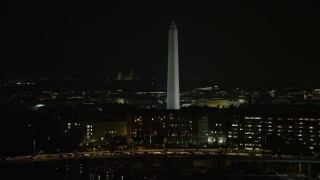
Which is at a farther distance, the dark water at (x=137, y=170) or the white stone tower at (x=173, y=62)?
the white stone tower at (x=173, y=62)

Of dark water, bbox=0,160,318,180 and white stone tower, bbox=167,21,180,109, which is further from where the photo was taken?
white stone tower, bbox=167,21,180,109

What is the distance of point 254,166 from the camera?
44500 mm

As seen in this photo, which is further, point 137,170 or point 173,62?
point 173,62

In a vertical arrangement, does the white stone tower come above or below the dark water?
above

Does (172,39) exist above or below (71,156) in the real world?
above

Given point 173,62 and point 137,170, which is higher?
point 173,62

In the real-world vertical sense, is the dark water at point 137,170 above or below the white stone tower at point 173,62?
below

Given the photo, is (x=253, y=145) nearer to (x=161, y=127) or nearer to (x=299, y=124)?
(x=299, y=124)

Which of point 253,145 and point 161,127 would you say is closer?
point 253,145

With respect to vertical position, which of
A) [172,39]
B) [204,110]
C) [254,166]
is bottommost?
[254,166]

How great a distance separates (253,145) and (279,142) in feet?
24.1

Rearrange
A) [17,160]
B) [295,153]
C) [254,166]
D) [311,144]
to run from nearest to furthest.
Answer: [17,160]
[254,166]
[295,153]
[311,144]

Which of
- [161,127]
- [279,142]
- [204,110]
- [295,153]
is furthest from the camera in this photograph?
[204,110]

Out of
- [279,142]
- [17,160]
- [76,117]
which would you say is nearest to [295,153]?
[279,142]
